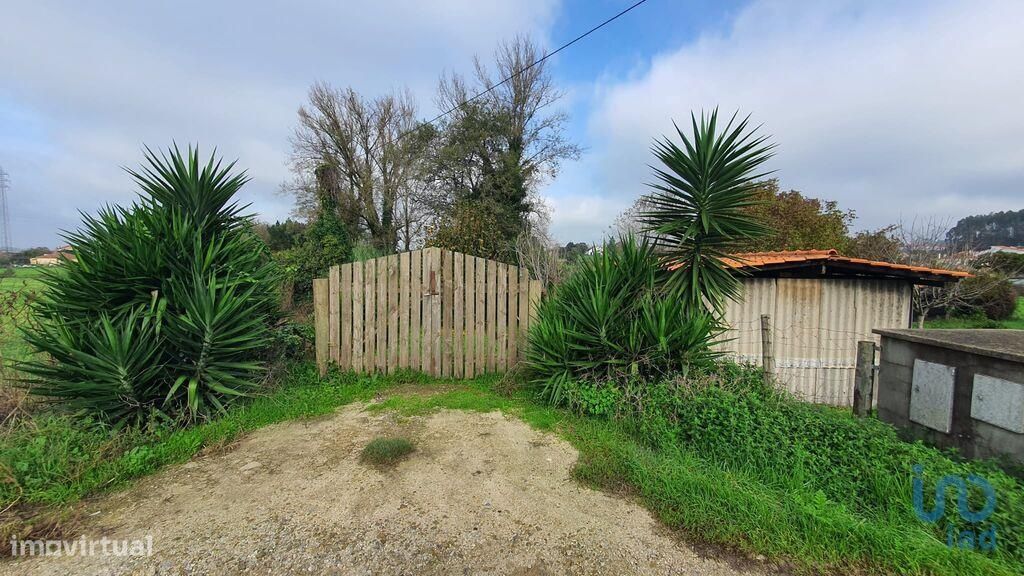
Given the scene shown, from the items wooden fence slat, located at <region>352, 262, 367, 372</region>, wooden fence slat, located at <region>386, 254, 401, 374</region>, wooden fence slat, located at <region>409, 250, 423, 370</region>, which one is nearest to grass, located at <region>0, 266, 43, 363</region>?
wooden fence slat, located at <region>352, 262, 367, 372</region>

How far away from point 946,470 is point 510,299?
4.01 metres

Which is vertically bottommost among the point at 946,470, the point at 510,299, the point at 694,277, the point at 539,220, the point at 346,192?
the point at 946,470

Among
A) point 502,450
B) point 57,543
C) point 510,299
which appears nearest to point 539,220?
point 510,299

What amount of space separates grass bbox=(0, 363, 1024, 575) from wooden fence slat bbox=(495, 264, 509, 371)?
1.44 meters

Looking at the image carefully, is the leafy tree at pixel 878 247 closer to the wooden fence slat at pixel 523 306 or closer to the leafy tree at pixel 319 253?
the wooden fence slat at pixel 523 306

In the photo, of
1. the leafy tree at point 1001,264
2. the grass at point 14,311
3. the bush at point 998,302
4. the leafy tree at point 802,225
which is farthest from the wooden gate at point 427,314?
the bush at point 998,302

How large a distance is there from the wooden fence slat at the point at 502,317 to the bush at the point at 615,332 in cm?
71

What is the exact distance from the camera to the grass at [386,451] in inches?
115

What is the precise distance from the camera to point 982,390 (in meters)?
2.86

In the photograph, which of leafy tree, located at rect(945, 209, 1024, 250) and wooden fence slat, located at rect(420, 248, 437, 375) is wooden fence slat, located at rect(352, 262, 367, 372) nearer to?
wooden fence slat, located at rect(420, 248, 437, 375)

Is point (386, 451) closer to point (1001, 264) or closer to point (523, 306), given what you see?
point (523, 306)

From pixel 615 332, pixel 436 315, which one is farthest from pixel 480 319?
pixel 615 332

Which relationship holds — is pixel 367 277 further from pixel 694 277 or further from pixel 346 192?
pixel 346 192

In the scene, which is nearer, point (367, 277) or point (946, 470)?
point (946, 470)
